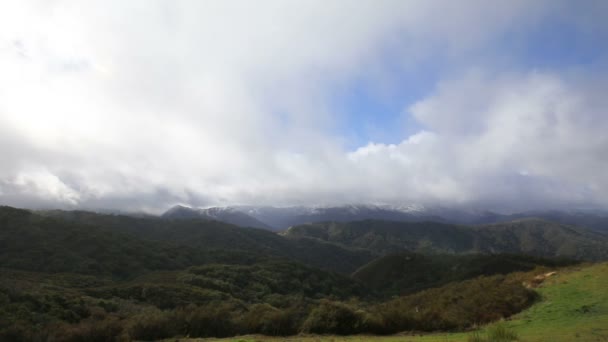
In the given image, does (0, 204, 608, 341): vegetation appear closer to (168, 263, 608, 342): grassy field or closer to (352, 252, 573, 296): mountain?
(352, 252, 573, 296): mountain

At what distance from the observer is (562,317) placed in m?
23.5

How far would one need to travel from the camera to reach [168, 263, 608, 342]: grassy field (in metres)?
18.6

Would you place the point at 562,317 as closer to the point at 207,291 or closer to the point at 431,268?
the point at 207,291

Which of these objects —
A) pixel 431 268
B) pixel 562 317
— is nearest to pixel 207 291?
pixel 562 317

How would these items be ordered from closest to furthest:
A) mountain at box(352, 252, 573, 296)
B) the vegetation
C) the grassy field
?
the grassy field < the vegetation < mountain at box(352, 252, 573, 296)

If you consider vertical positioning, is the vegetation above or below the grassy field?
below

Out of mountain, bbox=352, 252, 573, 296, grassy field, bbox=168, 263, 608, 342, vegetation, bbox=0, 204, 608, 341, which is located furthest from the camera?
mountain, bbox=352, 252, 573, 296

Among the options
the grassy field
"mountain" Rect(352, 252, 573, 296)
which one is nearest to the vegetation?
"mountain" Rect(352, 252, 573, 296)

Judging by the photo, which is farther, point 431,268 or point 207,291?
point 431,268

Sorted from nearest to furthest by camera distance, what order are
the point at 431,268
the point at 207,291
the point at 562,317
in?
the point at 562,317 < the point at 207,291 < the point at 431,268

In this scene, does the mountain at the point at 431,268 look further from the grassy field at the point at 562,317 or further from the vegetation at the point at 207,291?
the grassy field at the point at 562,317

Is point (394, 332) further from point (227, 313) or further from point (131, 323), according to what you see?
point (131, 323)

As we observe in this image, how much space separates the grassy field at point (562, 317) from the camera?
61.2 feet

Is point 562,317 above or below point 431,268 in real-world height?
above
